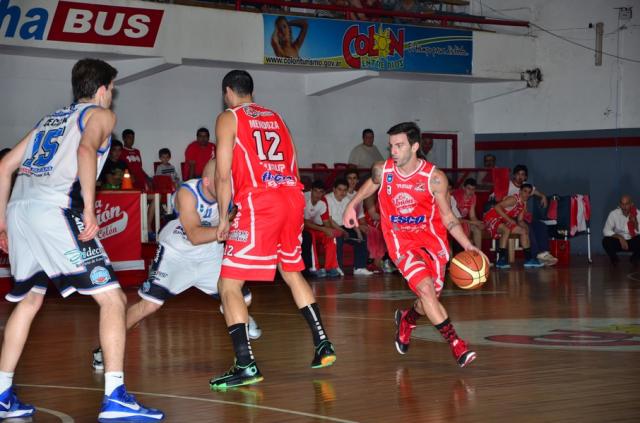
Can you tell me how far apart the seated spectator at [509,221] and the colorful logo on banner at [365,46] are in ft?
13.6

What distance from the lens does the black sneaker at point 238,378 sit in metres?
6.23

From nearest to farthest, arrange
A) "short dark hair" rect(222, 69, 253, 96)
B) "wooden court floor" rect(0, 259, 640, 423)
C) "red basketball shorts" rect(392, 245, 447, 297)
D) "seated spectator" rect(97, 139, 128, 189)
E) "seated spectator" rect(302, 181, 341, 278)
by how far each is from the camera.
A: "wooden court floor" rect(0, 259, 640, 423) → "short dark hair" rect(222, 69, 253, 96) → "red basketball shorts" rect(392, 245, 447, 297) → "seated spectator" rect(97, 139, 128, 189) → "seated spectator" rect(302, 181, 341, 278)

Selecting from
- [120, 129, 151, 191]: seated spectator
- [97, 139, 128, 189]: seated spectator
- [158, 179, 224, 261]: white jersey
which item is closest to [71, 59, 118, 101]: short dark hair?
[158, 179, 224, 261]: white jersey

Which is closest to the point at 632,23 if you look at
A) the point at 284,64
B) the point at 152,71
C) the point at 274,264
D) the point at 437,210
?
the point at 284,64

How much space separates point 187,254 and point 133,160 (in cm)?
1052

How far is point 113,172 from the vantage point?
601 inches

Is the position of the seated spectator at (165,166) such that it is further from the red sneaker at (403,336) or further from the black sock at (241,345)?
the black sock at (241,345)

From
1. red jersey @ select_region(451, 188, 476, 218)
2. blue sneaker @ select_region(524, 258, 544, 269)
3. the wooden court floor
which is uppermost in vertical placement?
red jersey @ select_region(451, 188, 476, 218)

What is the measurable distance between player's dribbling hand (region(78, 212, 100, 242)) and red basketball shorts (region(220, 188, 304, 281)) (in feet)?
4.10

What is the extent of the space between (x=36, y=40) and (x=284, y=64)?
4.87 m

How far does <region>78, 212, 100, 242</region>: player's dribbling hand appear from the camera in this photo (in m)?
5.22

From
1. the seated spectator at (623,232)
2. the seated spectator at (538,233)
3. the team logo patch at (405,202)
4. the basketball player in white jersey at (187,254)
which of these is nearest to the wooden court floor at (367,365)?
the basketball player in white jersey at (187,254)

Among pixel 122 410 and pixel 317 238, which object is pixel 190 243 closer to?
pixel 122 410

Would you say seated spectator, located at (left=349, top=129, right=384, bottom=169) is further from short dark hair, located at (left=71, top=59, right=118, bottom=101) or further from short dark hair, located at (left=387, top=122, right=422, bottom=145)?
short dark hair, located at (left=71, top=59, right=118, bottom=101)
